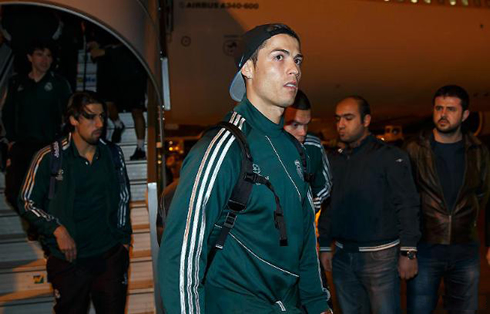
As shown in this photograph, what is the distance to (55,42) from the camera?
20.6 ft

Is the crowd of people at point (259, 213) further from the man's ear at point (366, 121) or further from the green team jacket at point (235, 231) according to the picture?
the man's ear at point (366, 121)

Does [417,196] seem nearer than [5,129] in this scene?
Yes

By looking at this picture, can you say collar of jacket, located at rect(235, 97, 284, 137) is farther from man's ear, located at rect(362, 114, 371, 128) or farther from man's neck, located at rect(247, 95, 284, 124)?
man's ear, located at rect(362, 114, 371, 128)

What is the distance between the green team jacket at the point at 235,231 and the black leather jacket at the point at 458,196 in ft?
7.45

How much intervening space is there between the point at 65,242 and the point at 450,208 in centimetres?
263

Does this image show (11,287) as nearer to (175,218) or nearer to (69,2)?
(69,2)

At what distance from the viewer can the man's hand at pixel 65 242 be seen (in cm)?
354

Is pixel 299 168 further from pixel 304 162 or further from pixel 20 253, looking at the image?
pixel 20 253

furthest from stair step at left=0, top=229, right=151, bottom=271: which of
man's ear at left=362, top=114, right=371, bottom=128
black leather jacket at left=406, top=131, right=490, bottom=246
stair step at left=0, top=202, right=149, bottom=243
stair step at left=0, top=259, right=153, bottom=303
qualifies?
black leather jacket at left=406, top=131, right=490, bottom=246

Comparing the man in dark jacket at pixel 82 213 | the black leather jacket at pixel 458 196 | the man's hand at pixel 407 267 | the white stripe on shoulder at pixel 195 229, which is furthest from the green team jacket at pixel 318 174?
the white stripe on shoulder at pixel 195 229

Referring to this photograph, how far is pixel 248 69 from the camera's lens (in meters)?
2.13

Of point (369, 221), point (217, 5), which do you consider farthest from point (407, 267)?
point (217, 5)

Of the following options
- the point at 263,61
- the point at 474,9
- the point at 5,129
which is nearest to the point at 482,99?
the point at 474,9

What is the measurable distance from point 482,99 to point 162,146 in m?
7.44
